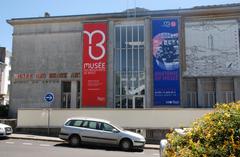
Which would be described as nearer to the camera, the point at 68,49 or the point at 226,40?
the point at 226,40

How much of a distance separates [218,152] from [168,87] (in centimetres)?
2759

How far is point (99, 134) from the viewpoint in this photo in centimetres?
1791

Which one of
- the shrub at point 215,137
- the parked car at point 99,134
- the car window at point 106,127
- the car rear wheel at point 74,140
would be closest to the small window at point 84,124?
the parked car at point 99,134

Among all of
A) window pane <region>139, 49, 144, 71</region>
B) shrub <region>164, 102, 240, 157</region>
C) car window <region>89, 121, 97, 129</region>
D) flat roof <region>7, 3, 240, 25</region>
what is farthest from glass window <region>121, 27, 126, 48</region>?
A: shrub <region>164, 102, 240, 157</region>

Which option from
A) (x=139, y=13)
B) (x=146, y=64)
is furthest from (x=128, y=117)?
(x=139, y=13)

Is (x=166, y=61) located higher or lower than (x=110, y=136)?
higher

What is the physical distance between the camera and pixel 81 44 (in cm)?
3469

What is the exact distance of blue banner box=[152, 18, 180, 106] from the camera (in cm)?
3141

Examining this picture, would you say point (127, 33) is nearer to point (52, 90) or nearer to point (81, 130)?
point (52, 90)

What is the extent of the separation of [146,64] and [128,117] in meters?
10.6

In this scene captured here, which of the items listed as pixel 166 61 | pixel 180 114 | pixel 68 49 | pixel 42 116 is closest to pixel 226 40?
pixel 166 61

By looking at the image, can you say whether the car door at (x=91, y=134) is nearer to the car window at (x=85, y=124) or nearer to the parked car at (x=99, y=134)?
the parked car at (x=99, y=134)

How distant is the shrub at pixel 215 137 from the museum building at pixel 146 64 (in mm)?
26716

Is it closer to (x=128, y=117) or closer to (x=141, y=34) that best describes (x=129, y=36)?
(x=141, y=34)
